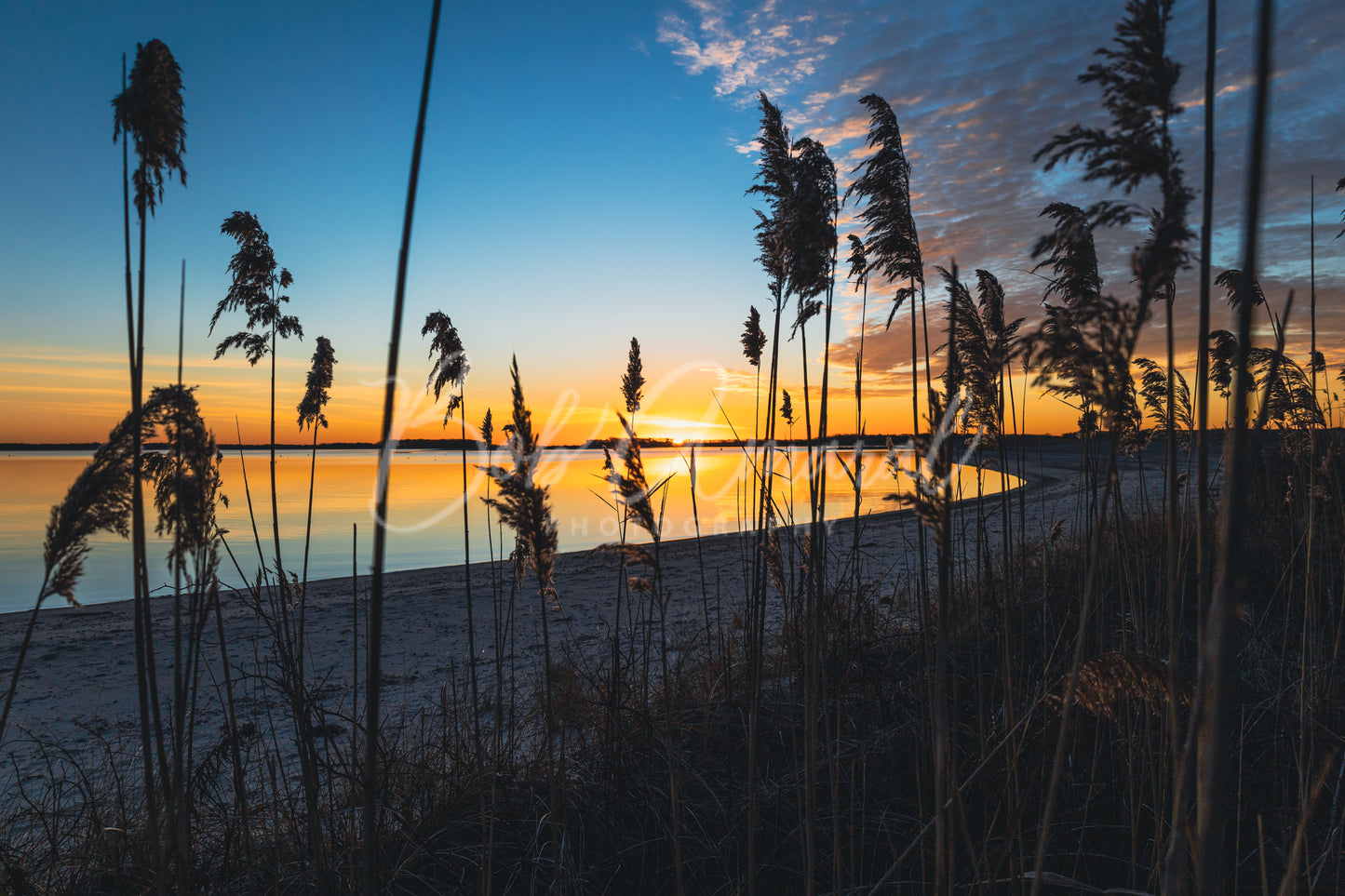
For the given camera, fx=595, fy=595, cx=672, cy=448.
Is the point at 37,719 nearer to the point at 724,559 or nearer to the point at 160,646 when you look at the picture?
the point at 160,646

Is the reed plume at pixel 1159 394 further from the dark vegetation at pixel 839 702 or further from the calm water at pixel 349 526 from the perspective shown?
the calm water at pixel 349 526

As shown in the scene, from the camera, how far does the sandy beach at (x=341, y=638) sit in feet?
18.6

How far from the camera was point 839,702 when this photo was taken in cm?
221

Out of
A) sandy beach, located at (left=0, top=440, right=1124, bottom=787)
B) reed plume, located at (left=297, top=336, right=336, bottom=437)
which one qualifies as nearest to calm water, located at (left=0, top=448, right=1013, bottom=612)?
sandy beach, located at (left=0, top=440, right=1124, bottom=787)

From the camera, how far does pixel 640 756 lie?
10.6ft

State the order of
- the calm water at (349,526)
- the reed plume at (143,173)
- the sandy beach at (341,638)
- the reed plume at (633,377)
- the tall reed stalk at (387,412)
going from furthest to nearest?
the calm water at (349,526) → the sandy beach at (341,638) → the reed plume at (633,377) → the reed plume at (143,173) → the tall reed stalk at (387,412)

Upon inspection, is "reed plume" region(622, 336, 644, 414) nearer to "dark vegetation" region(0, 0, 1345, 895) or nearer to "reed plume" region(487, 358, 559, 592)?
"dark vegetation" region(0, 0, 1345, 895)

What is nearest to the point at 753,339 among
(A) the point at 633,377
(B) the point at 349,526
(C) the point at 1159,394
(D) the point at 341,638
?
(A) the point at 633,377

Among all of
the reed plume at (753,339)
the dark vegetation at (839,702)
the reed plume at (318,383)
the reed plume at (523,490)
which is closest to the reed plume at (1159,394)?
the dark vegetation at (839,702)

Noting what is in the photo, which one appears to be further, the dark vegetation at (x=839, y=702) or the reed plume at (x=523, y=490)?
the reed plume at (x=523, y=490)

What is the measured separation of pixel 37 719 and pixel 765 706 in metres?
7.54

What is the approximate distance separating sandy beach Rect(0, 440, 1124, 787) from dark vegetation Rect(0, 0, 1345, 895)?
0.81 m

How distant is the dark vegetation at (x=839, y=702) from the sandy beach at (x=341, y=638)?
0.81 meters

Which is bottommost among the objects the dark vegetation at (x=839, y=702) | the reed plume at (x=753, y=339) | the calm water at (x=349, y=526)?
the calm water at (x=349, y=526)
